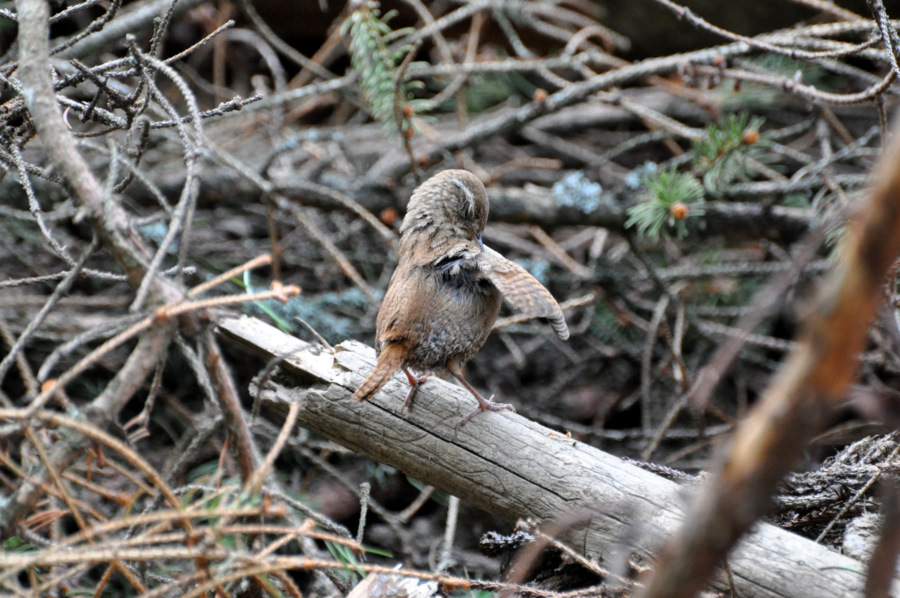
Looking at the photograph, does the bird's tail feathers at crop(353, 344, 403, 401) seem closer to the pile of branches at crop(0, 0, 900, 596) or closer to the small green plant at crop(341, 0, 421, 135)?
the pile of branches at crop(0, 0, 900, 596)

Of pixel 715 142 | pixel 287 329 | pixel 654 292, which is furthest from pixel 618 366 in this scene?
pixel 287 329

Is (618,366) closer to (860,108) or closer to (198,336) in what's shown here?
(860,108)

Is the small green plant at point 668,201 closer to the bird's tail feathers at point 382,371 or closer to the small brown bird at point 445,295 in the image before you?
the small brown bird at point 445,295

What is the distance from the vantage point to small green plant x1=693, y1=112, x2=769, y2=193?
326cm

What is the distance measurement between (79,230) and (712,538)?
3893 millimetres

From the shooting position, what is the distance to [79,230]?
12.6 ft

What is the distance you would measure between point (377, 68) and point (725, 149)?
1852mm

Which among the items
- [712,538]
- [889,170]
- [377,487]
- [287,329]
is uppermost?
[889,170]

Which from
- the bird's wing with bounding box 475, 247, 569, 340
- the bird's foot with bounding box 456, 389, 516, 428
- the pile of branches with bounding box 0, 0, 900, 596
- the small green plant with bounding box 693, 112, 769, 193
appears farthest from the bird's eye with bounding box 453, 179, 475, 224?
the small green plant with bounding box 693, 112, 769, 193

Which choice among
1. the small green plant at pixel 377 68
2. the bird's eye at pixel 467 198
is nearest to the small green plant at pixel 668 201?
the bird's eye at pixel 467 198

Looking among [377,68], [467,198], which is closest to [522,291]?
[467,198]

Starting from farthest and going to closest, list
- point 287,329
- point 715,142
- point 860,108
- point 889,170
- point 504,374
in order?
point 860,108, point 504,374, point 715,142, point 287,329, point 889,170

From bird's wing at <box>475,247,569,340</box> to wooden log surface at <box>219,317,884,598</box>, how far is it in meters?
0.38

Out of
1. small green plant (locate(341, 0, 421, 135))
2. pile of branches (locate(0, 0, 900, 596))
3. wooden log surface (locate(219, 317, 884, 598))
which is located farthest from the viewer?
small green plant (locate(341, 0, 421, 135))
